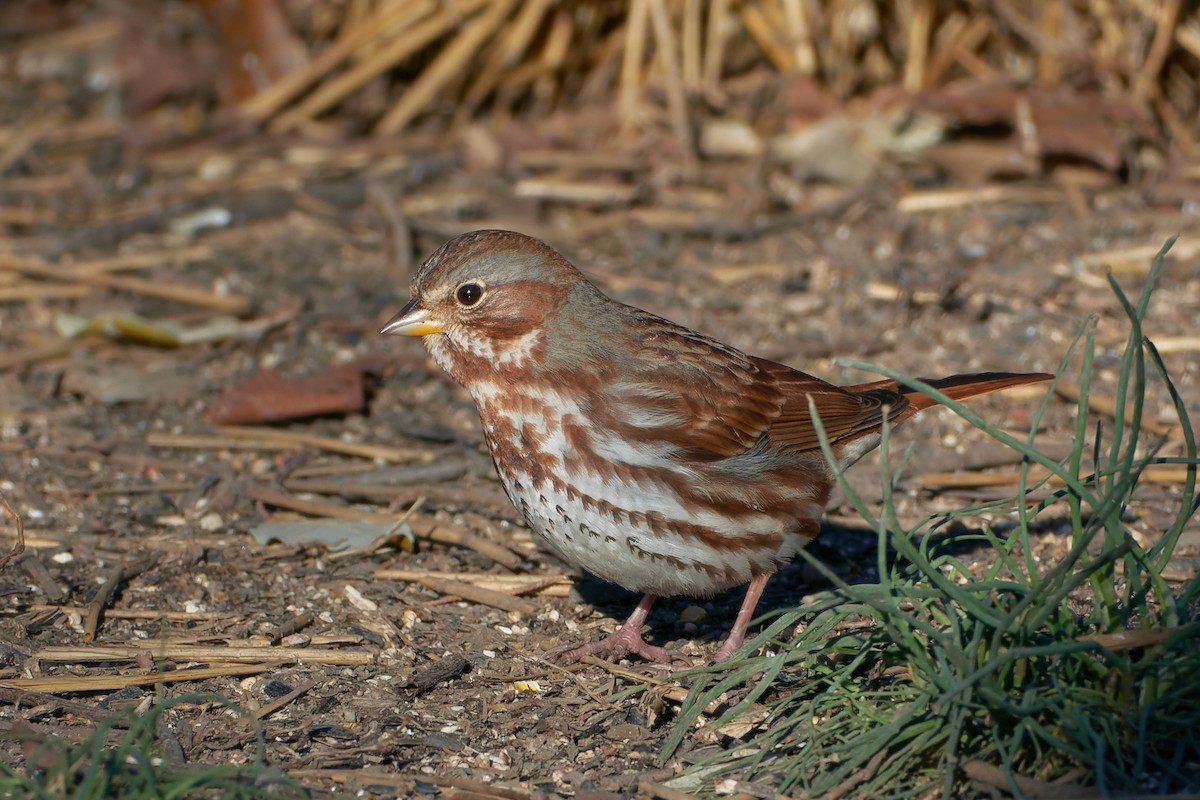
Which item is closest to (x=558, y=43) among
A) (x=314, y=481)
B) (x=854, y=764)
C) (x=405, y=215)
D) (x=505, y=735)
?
(x=405, y=215)

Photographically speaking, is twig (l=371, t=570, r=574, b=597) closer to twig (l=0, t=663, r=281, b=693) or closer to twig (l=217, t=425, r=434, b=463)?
twig (l=0, t=663, r=281, b=693)

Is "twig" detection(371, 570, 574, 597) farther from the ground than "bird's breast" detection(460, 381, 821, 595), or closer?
closer

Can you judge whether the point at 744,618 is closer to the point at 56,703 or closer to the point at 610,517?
the point at 610,517

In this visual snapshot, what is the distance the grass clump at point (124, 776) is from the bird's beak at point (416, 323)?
1437 millimetres

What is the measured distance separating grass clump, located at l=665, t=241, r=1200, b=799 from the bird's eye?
145 centimetres

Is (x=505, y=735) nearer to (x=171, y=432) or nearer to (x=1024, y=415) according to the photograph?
(x=171, y=432)

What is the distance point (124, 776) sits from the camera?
2.98m

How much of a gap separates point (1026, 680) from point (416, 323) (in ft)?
6.95

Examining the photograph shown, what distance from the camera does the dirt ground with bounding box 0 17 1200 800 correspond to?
12.2 ft

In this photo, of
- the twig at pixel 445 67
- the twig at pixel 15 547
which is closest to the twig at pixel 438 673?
the twig at pixel 15 547

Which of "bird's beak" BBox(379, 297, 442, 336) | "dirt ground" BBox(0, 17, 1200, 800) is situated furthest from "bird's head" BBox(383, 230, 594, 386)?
"dirt ground" BBox(0, 17, 1200, 800)

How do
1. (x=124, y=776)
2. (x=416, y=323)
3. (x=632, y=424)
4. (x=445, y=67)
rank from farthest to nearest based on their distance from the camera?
1. (x=445, y=67)
2. (x=416, y=323)
3. (x=632, y=424)
4. (x=124, y=776)

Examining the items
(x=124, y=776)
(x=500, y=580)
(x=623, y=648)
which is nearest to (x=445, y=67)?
(x=500, y=580)

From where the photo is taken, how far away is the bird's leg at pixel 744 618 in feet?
13.4
